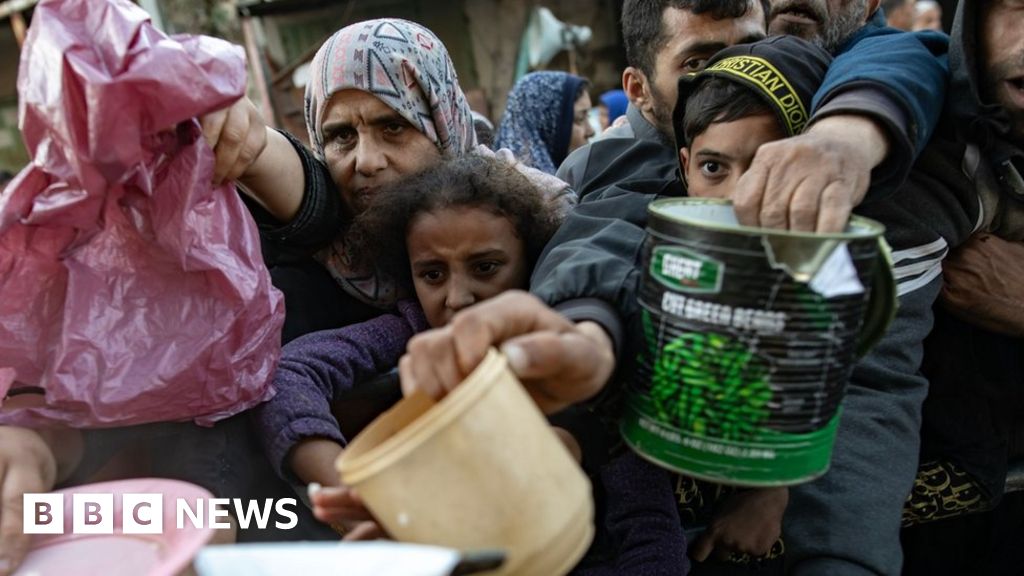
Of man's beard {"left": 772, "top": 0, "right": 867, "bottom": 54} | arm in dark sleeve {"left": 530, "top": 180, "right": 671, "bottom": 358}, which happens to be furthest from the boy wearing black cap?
man's beard {"left": 772, "top": 0, "right": 867, "bottom": 54}

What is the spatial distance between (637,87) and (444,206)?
3.28 ft

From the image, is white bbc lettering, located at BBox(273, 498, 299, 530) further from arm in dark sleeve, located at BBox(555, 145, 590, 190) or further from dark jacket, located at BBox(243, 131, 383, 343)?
arm in dark sleeve, located at BBox(555, 145, 590, 190)

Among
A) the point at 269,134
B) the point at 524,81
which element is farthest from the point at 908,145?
the point at 524,81

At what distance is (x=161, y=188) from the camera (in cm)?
121

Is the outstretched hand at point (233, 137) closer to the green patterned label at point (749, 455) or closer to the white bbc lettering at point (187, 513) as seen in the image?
the white bbc lettering at point (187, 513)

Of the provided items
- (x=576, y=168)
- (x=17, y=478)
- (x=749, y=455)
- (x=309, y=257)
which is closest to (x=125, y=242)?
(x=17, y=478)

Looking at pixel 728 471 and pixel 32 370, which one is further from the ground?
pixel 728 471

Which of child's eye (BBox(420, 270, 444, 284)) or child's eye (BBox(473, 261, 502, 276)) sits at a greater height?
child's eye (BBox(473, 261, 502, 276))

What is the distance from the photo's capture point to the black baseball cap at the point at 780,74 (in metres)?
1.36

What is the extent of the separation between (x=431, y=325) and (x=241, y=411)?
56 centimetres

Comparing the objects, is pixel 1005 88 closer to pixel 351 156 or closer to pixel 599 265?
pixel 599 265

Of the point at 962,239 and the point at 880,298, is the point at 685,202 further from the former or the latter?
the point at 962,239

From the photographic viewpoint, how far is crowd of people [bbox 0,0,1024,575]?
1.05 m

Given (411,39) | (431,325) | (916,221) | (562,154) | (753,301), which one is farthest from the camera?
(562,154)
